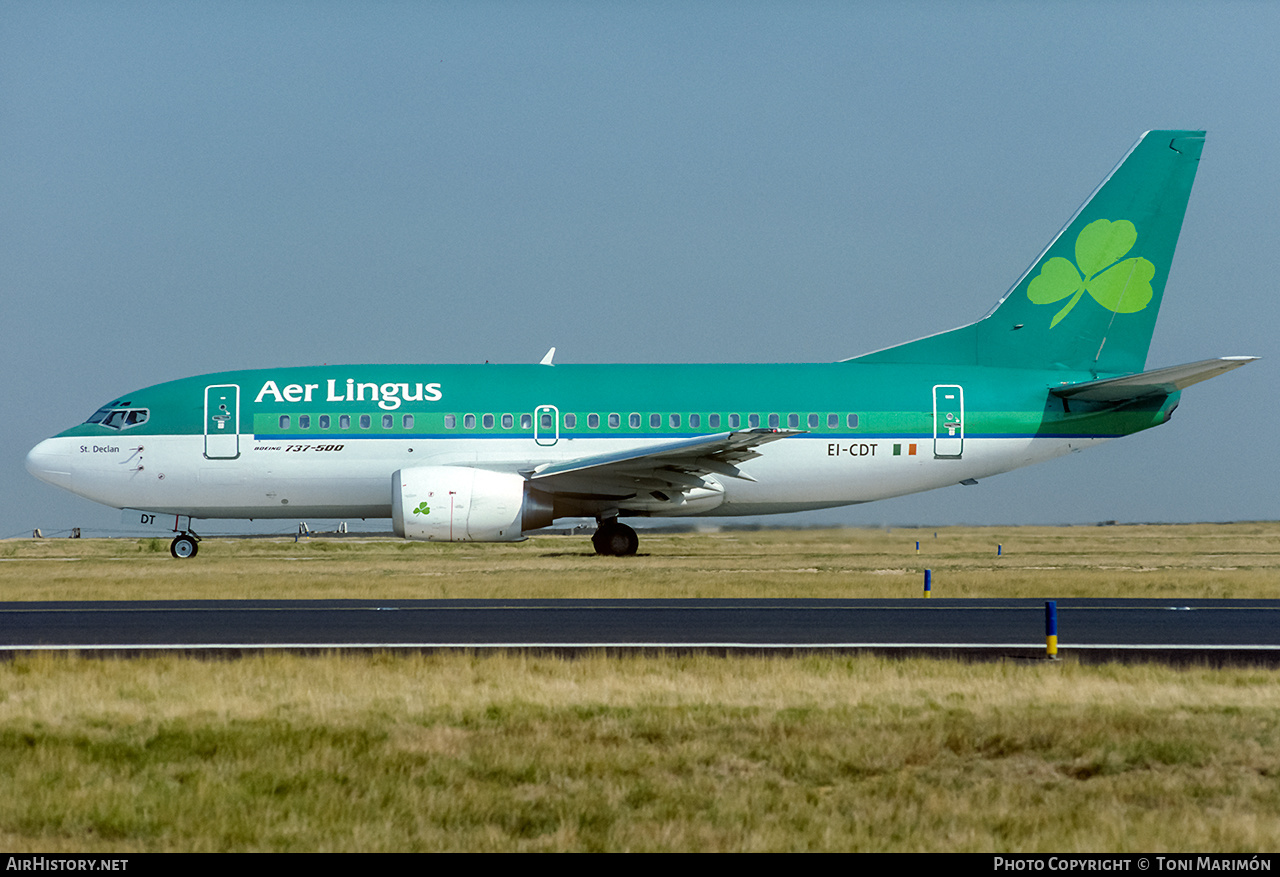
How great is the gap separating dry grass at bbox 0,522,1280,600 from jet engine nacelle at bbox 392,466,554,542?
0.87m

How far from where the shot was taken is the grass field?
26.1 feet

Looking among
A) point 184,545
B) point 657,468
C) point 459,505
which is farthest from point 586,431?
point 184,545

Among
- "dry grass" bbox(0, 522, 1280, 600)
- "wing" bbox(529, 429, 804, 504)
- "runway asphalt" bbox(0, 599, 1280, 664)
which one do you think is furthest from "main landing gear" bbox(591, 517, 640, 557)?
"runway asphalt" bbox(0, 599, 1280, 664)

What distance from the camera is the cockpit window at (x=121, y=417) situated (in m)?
32.1

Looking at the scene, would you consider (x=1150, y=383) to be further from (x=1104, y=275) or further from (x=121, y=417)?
(x=121, y=417)

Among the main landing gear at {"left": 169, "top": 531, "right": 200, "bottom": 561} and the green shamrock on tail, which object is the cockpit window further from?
the green shamrock on tail

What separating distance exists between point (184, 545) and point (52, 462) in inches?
148

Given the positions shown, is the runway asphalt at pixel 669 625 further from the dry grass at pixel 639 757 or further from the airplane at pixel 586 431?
the airplane at pixel 586 431

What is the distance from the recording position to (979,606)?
2091 centimetres

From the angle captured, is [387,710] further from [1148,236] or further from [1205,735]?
[1148,236]

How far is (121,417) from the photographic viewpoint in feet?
106

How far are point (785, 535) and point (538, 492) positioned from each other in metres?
6.79

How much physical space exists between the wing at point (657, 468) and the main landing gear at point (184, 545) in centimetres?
977

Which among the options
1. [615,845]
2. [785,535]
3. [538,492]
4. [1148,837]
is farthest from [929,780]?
[785,535]
